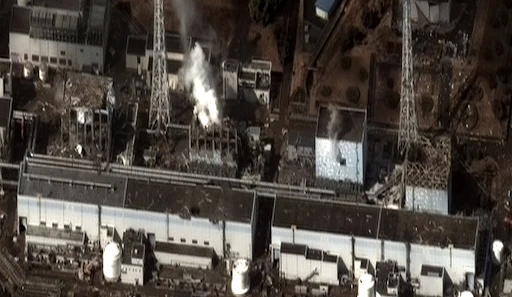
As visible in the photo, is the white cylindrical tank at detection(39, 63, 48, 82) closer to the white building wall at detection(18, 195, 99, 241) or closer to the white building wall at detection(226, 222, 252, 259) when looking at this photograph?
the white building wall at detection(18, 195, 99, 241)

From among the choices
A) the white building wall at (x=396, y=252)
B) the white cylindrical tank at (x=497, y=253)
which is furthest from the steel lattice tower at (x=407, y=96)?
the white cylindrical tank at (x=497, y=253)

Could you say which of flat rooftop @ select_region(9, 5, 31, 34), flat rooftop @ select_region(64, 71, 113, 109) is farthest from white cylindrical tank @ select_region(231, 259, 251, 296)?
flat rooftop @ select_region(9, 5, 31, 34)

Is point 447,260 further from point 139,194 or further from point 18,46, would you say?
point 18,46

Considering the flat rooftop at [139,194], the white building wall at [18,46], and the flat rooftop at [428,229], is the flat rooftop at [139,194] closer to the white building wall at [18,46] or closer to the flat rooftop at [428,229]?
the flat rooftop at [428,229]

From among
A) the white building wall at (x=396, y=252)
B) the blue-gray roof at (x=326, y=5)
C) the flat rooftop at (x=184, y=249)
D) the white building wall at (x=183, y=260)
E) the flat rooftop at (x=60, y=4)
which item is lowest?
the white building wall at (x=183, y=260)

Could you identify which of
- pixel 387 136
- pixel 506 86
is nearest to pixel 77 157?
pixel 387 136

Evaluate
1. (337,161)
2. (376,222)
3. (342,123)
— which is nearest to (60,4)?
(342,123)

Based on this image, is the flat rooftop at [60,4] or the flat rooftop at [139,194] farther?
the flat rooftop at [60,4]
